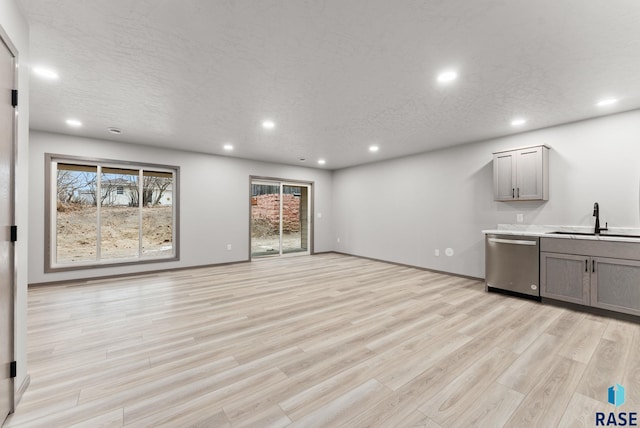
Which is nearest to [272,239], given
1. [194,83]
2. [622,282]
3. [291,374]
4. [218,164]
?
[218,164]

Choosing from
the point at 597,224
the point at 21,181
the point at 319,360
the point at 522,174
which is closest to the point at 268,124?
the point at 21,181

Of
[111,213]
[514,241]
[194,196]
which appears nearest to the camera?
[514,241]

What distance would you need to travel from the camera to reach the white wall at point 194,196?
174 inches

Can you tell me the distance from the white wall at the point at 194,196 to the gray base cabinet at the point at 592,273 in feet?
18.6

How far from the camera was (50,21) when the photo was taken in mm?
1918

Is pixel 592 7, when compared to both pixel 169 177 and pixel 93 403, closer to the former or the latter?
pixel 93 403

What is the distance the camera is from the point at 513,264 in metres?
3.90

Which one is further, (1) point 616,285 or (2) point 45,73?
(1) point 616,285

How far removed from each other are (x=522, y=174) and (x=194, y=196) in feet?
20.0

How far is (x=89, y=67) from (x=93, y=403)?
2.81m

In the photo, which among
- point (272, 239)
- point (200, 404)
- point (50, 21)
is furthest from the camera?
point (272, 239)

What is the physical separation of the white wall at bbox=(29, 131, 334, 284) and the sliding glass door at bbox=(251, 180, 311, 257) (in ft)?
1.31

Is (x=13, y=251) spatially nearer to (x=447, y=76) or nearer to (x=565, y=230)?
(x=447, y=76)

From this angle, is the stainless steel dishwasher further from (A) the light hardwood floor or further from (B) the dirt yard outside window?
(B) the dirt yard outside window
